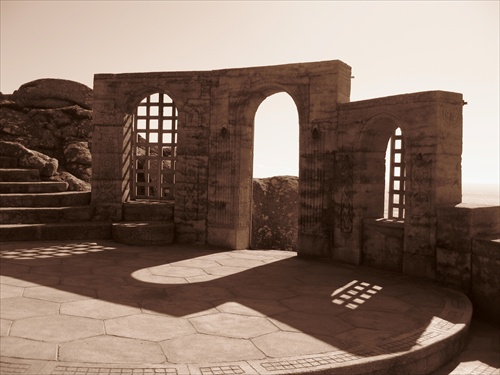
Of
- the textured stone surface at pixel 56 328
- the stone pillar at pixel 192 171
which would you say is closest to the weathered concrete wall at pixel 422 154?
the stone pillar at pixel 192 171

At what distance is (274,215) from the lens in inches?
547

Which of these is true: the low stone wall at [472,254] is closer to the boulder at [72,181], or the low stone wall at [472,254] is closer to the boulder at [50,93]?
the boulder at [72,181]

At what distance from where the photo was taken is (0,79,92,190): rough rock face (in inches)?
546

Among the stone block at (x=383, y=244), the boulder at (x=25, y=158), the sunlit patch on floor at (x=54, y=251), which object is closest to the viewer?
the stone block at (x=383, y=244)

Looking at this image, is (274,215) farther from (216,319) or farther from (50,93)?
(216,319)

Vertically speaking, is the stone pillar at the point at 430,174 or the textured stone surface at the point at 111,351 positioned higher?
the stone pillar at the point at 430,174

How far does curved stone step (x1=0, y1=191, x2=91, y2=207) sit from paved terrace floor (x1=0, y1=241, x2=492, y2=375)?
2.58m

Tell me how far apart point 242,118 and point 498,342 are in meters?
6.24

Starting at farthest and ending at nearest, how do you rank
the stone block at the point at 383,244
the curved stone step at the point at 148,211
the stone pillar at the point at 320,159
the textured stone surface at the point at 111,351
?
the curved stone step at the point at 148,211, the stone pillar at the point at 320,159, the stone block at the point at 383,244, the textured stone surface at the point at 111,351

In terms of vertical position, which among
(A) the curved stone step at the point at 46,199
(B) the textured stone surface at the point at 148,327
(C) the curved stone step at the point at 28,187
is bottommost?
(B) the textured stone surface at the point at 148,327

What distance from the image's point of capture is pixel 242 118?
9.50 m

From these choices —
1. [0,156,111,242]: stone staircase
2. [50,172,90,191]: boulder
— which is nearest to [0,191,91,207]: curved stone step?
[0,156,111,242]: stone staircase

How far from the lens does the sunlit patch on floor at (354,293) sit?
5613 mm

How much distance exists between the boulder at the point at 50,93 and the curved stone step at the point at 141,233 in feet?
24.3
